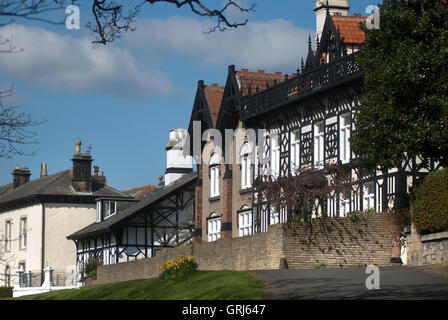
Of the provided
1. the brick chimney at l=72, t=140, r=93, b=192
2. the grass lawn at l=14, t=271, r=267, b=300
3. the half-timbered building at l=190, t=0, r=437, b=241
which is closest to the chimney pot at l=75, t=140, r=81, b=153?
the brick chimney at l=72, t=140, r=93, b=192

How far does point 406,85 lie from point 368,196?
7417mm

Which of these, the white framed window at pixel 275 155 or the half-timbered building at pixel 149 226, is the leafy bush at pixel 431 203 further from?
the half-timbered building at pixel 149 226

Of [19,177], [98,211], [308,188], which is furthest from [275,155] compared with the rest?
[19,177]

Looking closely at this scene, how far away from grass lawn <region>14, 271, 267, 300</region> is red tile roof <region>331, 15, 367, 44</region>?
14.1 metres

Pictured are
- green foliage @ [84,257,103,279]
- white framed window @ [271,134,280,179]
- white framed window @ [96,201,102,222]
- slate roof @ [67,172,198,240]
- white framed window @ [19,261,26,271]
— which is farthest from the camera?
white framed window @ [19,261,26,271]

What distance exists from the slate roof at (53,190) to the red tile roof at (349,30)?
30.1 metres

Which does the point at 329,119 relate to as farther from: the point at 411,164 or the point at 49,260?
the point at 49,260

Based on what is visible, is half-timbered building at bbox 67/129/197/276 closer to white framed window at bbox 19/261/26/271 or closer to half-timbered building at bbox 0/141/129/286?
half-timbered building at bbox 0/141/129/286

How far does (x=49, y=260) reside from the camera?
64.8 meters

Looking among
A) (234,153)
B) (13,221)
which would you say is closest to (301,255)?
(234,153)

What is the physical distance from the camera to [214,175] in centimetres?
5012

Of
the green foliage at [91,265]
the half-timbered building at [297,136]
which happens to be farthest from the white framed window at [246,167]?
the green foliage at [91,265]

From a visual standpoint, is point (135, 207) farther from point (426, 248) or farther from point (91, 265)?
point (426, 248)

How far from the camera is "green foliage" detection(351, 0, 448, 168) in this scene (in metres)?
30.2
